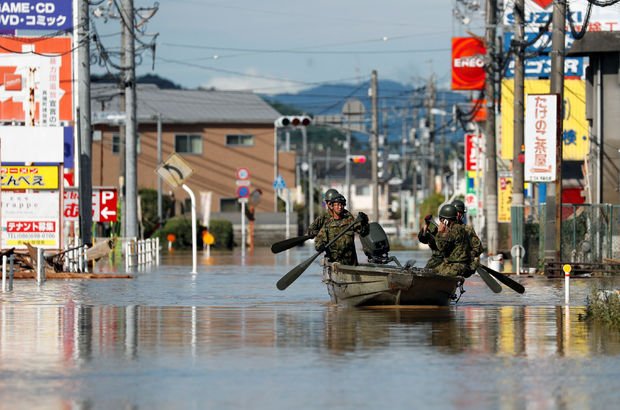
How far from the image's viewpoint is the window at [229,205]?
296 ft

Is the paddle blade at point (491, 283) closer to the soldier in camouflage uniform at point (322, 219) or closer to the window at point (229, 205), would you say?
the soldier in camouflage uniform at point (322, 219)

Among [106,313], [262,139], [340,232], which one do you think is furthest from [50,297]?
[262,139]

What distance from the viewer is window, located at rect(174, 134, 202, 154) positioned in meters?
89.7

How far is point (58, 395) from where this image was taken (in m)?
12.5

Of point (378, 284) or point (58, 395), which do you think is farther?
point (378, 284)

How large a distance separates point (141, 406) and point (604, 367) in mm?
5164

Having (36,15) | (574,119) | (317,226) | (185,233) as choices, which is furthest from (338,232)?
(185,233)

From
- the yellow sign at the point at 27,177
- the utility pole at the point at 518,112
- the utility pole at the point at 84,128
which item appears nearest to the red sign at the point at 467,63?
the utility pole at the point at 518,112

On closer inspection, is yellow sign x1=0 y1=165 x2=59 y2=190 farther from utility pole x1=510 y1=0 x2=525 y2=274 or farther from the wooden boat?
the wooden boat

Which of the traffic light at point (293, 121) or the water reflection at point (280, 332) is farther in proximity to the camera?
the traffic light at point (293, 121)

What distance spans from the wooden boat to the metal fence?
1382 centimetres

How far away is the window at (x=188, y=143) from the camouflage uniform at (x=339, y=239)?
→ 6625 centimetres

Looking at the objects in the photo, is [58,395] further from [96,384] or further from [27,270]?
[27,270]

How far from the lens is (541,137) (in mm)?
36094
